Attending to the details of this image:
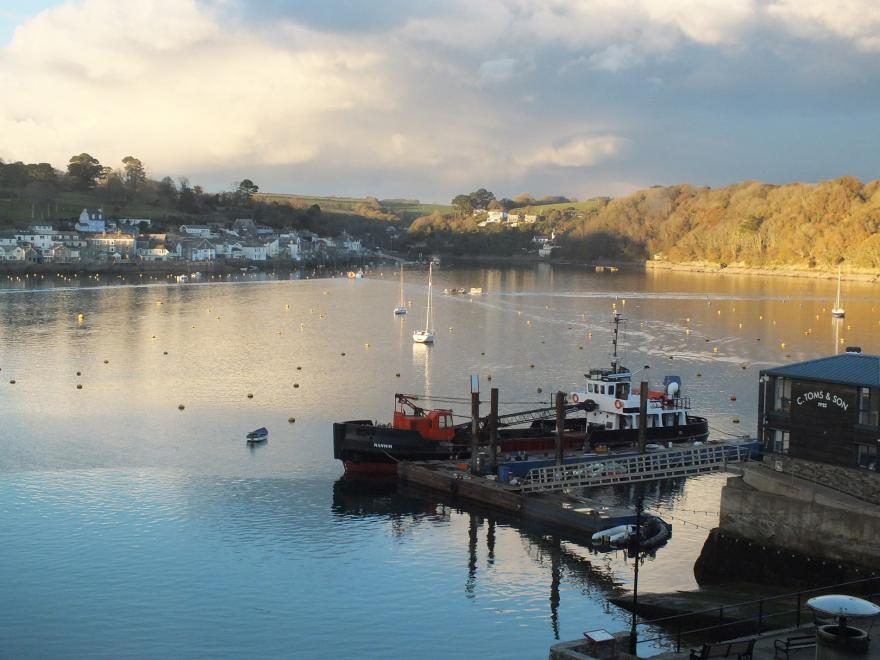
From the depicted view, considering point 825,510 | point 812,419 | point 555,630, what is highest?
point 812,419

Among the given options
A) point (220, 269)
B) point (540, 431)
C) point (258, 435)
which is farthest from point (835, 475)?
point (220, 269)

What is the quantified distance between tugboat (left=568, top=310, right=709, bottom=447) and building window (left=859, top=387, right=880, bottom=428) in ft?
41.1

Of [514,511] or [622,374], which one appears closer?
[514,511]

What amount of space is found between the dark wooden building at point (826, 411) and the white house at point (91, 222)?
6368 inches

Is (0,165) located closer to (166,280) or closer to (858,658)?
(166,280)

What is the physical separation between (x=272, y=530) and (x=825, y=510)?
14719 mm

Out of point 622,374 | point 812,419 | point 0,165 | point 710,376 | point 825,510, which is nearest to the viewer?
point 825,510

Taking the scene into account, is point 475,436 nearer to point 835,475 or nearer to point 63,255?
point 835,475

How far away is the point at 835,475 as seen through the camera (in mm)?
23953

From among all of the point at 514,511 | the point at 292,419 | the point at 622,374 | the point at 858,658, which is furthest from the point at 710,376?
the point at 858,658

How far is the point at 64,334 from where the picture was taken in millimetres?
72312

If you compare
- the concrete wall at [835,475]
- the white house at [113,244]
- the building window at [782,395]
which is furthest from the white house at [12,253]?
the concrete wall at [835,475]

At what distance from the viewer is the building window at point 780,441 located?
82.4ft

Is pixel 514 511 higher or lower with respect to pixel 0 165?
lower
